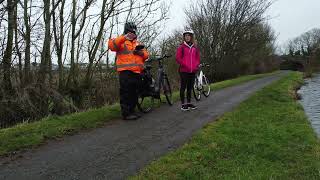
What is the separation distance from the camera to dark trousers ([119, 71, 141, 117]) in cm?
976

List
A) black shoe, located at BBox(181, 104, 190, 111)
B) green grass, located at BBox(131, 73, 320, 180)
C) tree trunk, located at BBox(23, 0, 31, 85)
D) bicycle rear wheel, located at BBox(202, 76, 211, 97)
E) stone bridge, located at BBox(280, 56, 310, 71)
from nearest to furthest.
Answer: green grass, located at BBox(131, 73, 320, 180) < black shoe, located at BBox(181, 104, 190, 111) < tree trunk, located at BBox(23, 0, 31, 85) < bicycle rear wheel, located at BBox(202, 76, 211, 97) < stone bridge, located at BBox(280, 56, 310, 71)

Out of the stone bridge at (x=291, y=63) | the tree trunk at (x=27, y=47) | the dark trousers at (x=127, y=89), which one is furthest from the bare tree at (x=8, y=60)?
the stone bridge at (x=291, y=63)

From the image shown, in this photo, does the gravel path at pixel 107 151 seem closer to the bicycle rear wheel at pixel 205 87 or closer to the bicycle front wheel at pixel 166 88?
the bicycle front wheel at pixel 166 88

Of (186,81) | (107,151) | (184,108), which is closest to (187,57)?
(186,81)

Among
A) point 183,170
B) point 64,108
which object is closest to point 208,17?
point 64,108

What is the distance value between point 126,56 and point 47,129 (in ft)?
8.02

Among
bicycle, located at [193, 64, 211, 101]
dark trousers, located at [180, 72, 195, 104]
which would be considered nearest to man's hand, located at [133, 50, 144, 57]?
dark trousers, located at [180, 72, 195, 104]

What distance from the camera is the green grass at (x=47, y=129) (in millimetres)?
7164

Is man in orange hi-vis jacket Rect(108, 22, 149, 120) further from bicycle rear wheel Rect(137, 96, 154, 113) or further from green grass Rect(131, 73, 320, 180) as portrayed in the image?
green grass Rect(131, 73, 320, 180)

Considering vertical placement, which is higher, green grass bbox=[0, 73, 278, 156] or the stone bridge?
the stone bridge

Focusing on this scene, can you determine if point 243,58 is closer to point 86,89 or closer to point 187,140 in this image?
point 86,89

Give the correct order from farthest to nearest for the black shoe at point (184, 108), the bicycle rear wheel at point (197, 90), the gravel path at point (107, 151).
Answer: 1. the bicycle rear wheel at point (197, 90)
2. the black shoe at point (184, 108)
3. the gravel path at point (107, 151)

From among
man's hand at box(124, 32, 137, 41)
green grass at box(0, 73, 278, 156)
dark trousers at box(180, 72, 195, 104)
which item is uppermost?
man's hand at box(124, 32, 137, 41)

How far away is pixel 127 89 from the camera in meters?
9.80
